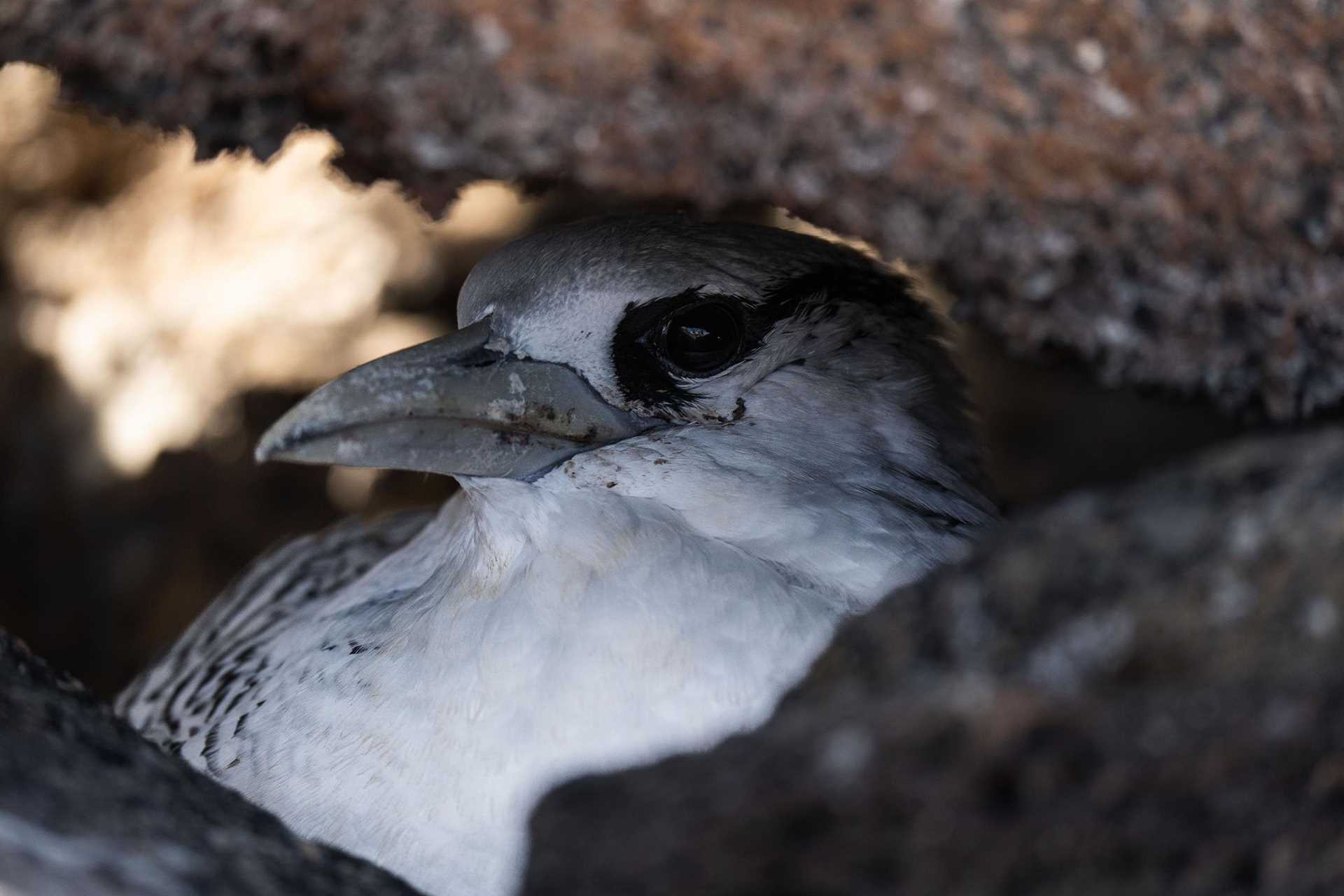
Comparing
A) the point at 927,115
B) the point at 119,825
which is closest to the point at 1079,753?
the point at 927,115

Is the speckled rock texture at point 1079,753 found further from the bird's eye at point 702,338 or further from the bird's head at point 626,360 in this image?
the bird's eye at point 702,338

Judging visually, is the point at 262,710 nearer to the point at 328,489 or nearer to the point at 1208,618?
the point at 1208,618

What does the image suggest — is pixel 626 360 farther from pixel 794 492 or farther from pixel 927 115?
pixel 927 115

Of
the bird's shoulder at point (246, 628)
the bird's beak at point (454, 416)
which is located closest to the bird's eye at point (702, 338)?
the bird's beak at point (454, 416)

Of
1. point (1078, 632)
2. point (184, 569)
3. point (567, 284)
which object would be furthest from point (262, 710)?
point (184, 569)

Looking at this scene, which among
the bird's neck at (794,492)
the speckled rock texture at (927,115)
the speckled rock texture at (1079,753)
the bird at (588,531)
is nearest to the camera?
the speckled rock texture at (1079,753)

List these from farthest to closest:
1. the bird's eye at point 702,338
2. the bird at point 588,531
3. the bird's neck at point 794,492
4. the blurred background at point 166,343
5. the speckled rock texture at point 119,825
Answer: the blurred background at point 166,343 → the bird's eye at point 702,338 → the bird's neck at point 794,492 → the bird at point 588,531 → the speckled rock texture at point 119,825
